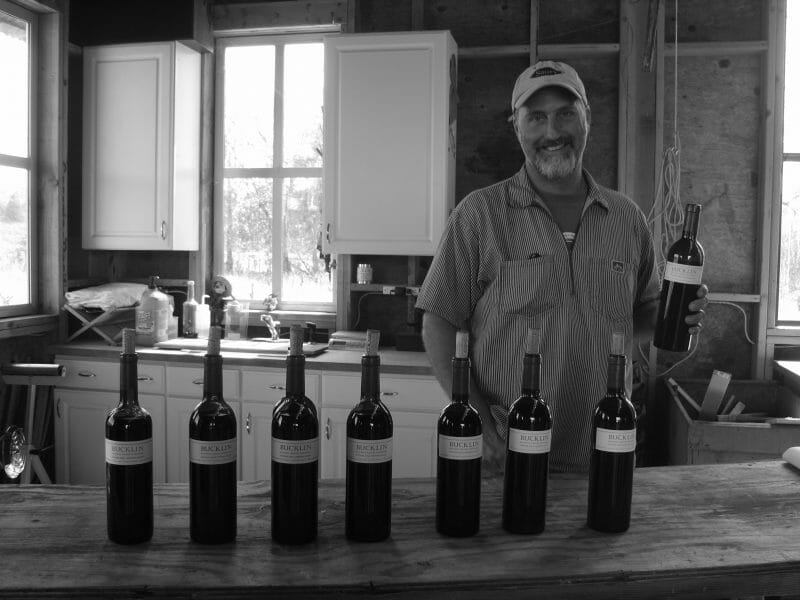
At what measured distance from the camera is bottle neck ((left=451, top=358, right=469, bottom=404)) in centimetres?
114

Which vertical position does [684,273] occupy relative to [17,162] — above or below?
below

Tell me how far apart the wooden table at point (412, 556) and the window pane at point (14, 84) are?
2824 millimetres

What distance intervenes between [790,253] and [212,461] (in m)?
3.47

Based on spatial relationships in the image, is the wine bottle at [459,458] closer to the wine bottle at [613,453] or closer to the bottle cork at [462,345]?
the bottle cork at [462,345]

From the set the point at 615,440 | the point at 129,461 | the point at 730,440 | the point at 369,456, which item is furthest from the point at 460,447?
the point at 730,440

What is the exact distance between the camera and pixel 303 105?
13.5 feet

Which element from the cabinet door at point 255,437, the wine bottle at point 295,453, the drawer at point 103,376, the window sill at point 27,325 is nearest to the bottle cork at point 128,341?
the wine bottle at point 295,453

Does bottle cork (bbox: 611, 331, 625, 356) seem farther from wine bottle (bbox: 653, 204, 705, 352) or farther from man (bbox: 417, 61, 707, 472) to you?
man (bbox: 417, 61, 707, 472)

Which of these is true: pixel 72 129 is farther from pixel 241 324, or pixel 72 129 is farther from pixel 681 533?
pixel 681 533

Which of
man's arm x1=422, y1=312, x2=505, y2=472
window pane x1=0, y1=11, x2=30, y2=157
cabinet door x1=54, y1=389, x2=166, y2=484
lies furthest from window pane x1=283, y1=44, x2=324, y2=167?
man's arm x1=422, y1=312, x2=505, y2=472

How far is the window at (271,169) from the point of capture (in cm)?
413

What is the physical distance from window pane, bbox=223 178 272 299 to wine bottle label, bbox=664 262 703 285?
292cm

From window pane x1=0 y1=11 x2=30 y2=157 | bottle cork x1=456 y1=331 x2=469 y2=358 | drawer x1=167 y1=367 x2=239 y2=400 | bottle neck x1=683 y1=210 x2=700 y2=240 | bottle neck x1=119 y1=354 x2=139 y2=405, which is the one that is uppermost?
window pane x1=0 y1=11 x2=30 y2=157

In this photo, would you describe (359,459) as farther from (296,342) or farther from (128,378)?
(128,378)
